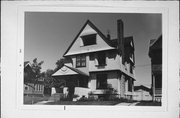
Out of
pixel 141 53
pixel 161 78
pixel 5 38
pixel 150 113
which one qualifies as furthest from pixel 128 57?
pixel 5 38

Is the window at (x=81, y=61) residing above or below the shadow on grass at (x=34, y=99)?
above

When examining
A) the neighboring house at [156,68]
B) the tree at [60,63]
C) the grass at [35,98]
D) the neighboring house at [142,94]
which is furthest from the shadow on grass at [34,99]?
the neighboring house at [156,68]

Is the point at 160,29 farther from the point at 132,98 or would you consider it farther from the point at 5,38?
the point at 5,38

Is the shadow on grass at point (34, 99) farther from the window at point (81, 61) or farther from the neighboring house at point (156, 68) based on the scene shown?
the neighboring house at point (156, 68)

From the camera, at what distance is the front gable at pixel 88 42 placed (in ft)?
8.70

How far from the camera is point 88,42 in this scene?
268cm

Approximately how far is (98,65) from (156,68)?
61 cm

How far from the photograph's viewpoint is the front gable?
2.65 metres

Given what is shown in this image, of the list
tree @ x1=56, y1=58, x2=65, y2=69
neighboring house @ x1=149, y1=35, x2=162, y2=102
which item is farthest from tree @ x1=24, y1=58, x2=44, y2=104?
neighboring house @ x1=149, y1=35, x2=162, y2=102

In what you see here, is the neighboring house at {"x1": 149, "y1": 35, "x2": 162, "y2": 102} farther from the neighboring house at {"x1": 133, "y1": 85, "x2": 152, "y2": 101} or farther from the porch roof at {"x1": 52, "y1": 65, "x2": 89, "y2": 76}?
the porch roof at {"x1": 52, "y1": 65, "x2": 89, "y2": 76}

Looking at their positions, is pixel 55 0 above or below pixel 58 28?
above

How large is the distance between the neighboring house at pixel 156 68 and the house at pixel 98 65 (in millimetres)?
207

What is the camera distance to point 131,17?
263 centimetres

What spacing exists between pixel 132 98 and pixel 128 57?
43cm
